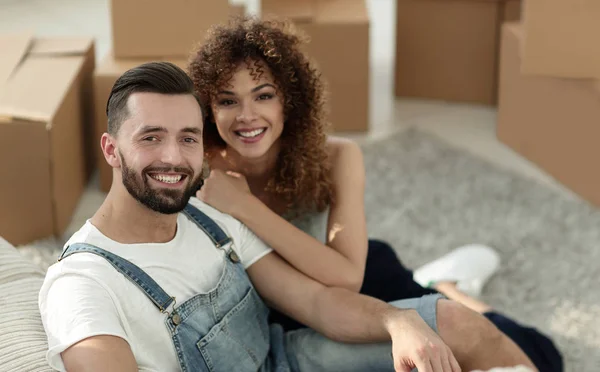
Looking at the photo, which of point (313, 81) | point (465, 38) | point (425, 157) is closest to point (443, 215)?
point (425, 157)

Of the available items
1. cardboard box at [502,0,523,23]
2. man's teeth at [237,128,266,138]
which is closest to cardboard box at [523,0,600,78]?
cardboard box at [502,0,523,23]

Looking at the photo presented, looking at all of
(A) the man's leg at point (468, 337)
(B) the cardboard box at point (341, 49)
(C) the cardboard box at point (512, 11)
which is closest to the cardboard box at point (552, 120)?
(C) the cardboard box at point (512, 11)

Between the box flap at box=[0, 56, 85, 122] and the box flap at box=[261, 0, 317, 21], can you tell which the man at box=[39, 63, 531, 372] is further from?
the box flap at box=[261, 0, 317, 21]

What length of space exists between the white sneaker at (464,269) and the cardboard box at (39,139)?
42.1 inches

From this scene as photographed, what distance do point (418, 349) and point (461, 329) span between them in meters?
0.19

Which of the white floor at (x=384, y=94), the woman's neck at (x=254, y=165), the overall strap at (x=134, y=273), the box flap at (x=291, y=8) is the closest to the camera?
the overall strap at (x=134, y=273)

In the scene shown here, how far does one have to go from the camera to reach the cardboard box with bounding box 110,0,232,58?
293 centimetres

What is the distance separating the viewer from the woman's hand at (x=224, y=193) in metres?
1.79

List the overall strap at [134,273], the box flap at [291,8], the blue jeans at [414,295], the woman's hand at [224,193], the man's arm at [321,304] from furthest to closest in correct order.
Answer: the box flap at [291,8] → the blue jeans at [414,295] → the woman's hand at [224,193] → the man's arm at [321,304] → the overall strap at [134,273]

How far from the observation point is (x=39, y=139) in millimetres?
2639

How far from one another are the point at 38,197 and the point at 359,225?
3.75ft

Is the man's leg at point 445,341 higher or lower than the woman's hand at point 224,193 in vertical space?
lower

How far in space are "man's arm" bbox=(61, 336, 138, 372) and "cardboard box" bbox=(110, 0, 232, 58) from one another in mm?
1704

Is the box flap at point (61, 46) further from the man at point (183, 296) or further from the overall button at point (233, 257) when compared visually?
the overall button at point (233, 257)
